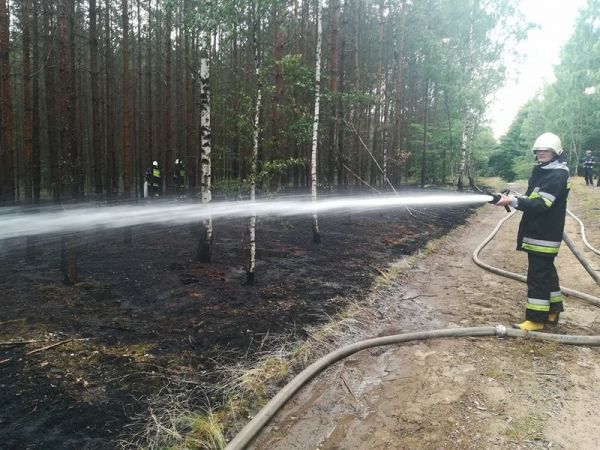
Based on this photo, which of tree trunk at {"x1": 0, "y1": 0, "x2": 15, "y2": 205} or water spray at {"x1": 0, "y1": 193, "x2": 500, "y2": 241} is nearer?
→ water spray at {"x1": 0, "y1": 193, "x2": 500, "y2": 241}

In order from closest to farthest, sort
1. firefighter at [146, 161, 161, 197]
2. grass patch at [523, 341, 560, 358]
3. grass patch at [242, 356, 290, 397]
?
grass patch at [242, 356, 290, 397] < grass patch at [523, 341, 560, 358] < firefighter at [146, 161, 161, 197]

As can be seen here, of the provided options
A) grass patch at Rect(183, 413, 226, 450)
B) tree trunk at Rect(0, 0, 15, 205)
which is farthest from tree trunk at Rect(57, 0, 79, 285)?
tree trunk at Rect(0, 0, 15, 205)

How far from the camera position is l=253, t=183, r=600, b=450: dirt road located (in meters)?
3.22

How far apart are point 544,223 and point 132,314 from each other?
6.02m

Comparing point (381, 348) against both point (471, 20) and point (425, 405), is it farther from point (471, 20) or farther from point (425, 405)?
point (471, 20)

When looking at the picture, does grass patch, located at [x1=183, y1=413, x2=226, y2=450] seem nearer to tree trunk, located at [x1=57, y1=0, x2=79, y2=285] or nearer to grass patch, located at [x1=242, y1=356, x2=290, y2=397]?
grass patch, located at [x1=242, y1=356, x2=290, y2=397]

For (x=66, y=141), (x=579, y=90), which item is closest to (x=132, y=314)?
(x=66, y=141)

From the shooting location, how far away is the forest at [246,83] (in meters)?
10.6

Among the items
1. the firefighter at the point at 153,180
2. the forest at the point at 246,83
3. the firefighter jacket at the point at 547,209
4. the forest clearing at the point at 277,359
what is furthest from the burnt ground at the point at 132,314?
the firefighter at the point at 153,180

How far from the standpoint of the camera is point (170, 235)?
12102 millimetres

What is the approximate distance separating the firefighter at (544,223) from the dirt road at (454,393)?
1.71 ft

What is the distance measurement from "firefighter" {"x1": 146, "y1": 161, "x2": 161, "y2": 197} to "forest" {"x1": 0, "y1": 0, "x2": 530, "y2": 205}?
3.50ft

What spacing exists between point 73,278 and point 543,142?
26.2 feet

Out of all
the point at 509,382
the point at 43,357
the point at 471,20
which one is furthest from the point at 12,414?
the point at 471,20
